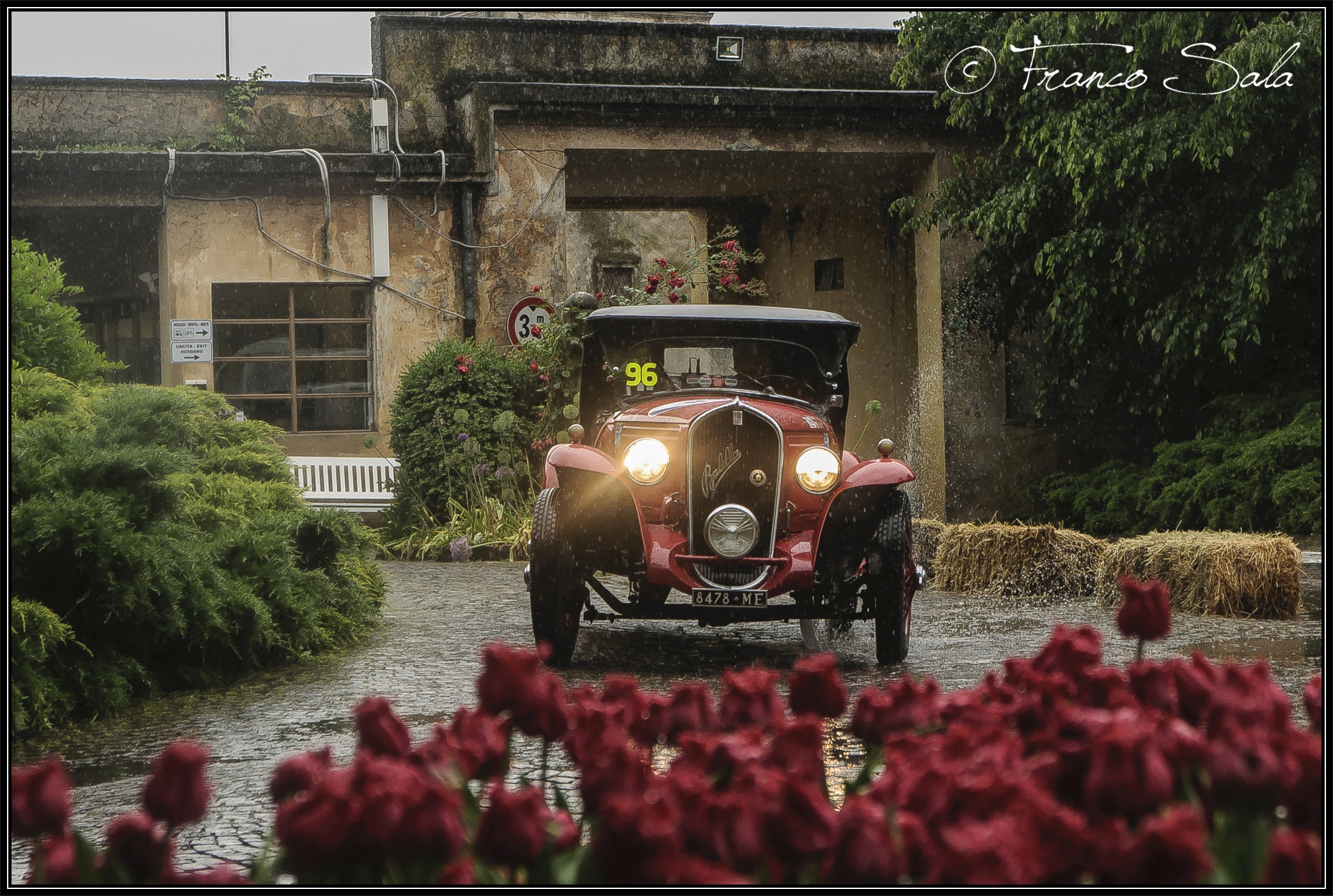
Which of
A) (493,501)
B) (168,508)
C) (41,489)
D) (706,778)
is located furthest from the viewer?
(493,501)

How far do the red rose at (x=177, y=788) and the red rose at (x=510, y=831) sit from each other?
293mm

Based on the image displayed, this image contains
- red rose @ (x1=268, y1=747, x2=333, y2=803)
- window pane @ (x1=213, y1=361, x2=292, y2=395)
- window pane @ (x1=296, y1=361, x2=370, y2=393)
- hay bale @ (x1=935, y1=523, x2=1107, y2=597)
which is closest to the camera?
red rose @ (x1=268, y1=747, x2=333, y2=803)

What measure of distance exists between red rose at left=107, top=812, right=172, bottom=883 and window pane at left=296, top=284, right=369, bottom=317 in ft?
48.1

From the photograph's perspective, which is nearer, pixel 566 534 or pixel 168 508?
pixel 168 508

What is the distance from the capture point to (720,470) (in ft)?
21.4

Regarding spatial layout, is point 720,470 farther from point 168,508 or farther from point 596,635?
point 168,508

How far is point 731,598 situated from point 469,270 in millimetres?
9615

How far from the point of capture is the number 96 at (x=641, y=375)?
7.95 m

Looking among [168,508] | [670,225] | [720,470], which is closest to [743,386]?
[720,470]

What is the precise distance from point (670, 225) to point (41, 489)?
2497 cm

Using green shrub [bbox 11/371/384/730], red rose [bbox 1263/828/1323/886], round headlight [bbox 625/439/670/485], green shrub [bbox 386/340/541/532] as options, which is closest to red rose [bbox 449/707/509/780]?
red rose [bbox 1263/828/1323/886]

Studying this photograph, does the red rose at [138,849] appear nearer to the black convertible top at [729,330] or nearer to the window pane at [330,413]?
the black convertible top at [729,330]

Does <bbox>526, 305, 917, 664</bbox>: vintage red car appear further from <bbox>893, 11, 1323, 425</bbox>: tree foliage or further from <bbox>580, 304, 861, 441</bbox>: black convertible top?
<bbox>893, 11, 1323, 425</bbox>: tree foliage

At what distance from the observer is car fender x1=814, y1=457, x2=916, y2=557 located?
6613 millimetres
